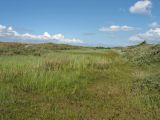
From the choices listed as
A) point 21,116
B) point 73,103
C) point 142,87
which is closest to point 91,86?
point 142,87

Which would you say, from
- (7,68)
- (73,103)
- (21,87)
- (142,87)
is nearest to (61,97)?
(73,103)

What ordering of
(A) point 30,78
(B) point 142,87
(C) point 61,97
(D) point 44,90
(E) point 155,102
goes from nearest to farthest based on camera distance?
(E) point 155,102, (C) point 61,97, (D) point 44,90, (B) point 142,87, (A) point 30,78

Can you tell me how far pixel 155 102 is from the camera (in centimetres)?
973

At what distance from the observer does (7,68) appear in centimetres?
1592

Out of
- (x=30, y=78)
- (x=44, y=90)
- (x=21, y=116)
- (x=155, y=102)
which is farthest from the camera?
→ (x=30, y=78)

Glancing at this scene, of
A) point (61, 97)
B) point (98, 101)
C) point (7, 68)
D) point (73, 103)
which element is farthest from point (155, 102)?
point (7, 68)

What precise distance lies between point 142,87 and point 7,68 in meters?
8.93

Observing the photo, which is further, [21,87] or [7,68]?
[7,68]

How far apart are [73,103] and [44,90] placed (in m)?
2.29

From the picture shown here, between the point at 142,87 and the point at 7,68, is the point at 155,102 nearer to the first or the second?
the point at 142,87

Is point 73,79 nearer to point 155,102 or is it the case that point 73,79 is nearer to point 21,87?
point 21,87

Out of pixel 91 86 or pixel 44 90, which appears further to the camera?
pixel 91 86

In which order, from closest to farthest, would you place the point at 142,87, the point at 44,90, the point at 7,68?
the point at 44,90 → the point at 142,87 → the point at 7,68

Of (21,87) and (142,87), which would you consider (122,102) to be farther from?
(21,87)
